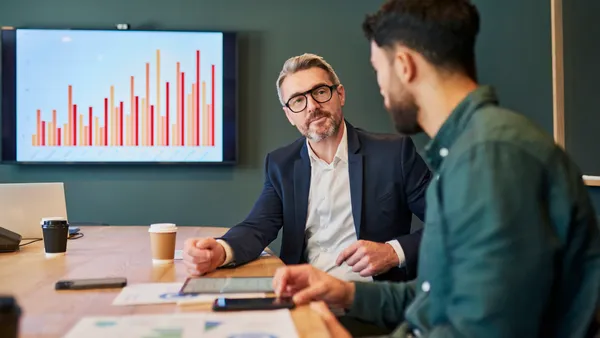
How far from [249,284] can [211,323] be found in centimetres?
32

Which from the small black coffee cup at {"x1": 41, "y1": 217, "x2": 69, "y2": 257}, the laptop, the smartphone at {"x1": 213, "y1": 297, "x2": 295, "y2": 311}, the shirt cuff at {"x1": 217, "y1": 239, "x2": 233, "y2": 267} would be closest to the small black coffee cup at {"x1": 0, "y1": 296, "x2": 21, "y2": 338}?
→ the smartphone at {"x1": 213, "y1": 297, "x2": 295, "y2": 311}

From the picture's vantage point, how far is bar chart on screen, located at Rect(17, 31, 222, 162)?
11.3 ft

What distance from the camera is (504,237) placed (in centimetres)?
75

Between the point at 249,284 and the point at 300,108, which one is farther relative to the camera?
the point at 300,108

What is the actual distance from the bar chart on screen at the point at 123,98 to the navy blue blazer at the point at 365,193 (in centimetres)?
151

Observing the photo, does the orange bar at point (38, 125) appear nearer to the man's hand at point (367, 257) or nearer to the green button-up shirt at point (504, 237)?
the man's hand at point (367, 257)

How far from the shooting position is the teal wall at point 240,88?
3506 mm

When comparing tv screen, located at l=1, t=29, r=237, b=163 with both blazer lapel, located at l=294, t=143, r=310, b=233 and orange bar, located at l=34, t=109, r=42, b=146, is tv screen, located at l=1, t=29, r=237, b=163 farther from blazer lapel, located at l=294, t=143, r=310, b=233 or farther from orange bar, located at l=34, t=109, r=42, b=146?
blazer lapel, located at l=294, t=143, r=310, b=233

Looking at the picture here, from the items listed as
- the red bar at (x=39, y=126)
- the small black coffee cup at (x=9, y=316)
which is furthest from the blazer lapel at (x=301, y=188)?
the red bar at (x=39, y=126)

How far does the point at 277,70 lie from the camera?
3.59 m

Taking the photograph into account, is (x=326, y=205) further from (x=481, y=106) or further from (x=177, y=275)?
(x=481, y=106)

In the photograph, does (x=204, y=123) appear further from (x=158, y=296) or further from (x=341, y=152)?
(x=158, y=296)

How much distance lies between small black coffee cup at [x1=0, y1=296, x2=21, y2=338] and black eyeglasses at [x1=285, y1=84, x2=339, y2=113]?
1.52 m

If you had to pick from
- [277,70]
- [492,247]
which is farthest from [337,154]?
[277,70]
